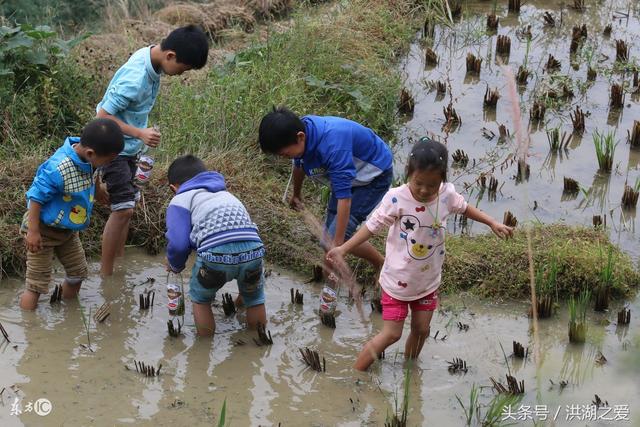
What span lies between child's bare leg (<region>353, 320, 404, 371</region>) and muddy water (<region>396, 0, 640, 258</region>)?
206cm

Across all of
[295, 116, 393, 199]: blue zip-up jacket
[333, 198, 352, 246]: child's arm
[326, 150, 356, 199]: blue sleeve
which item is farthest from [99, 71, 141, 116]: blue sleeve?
[333, 198, 352, 246]: child's arm

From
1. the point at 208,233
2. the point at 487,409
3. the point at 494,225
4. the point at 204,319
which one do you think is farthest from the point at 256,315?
the point at 494,225

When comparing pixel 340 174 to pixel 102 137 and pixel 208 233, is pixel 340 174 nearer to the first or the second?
pixel 208 233

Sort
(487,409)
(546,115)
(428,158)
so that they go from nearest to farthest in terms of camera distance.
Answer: (428,158)
(487,409)
(546,115)

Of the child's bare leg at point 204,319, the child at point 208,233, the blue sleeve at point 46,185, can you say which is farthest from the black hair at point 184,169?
the child's bare leg at point 204,319

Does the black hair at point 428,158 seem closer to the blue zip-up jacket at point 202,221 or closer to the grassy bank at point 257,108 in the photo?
the blue zip-up jacket at point 202,221

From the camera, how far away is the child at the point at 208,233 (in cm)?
472

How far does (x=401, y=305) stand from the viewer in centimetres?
453

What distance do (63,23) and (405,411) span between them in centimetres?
818

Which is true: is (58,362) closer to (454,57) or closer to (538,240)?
(538,240)

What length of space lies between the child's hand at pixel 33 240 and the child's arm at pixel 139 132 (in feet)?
2.54

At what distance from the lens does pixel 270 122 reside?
4887 mm

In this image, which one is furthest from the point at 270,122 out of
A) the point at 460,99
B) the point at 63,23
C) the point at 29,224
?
the point at 63,23

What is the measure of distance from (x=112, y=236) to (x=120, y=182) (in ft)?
1.17
